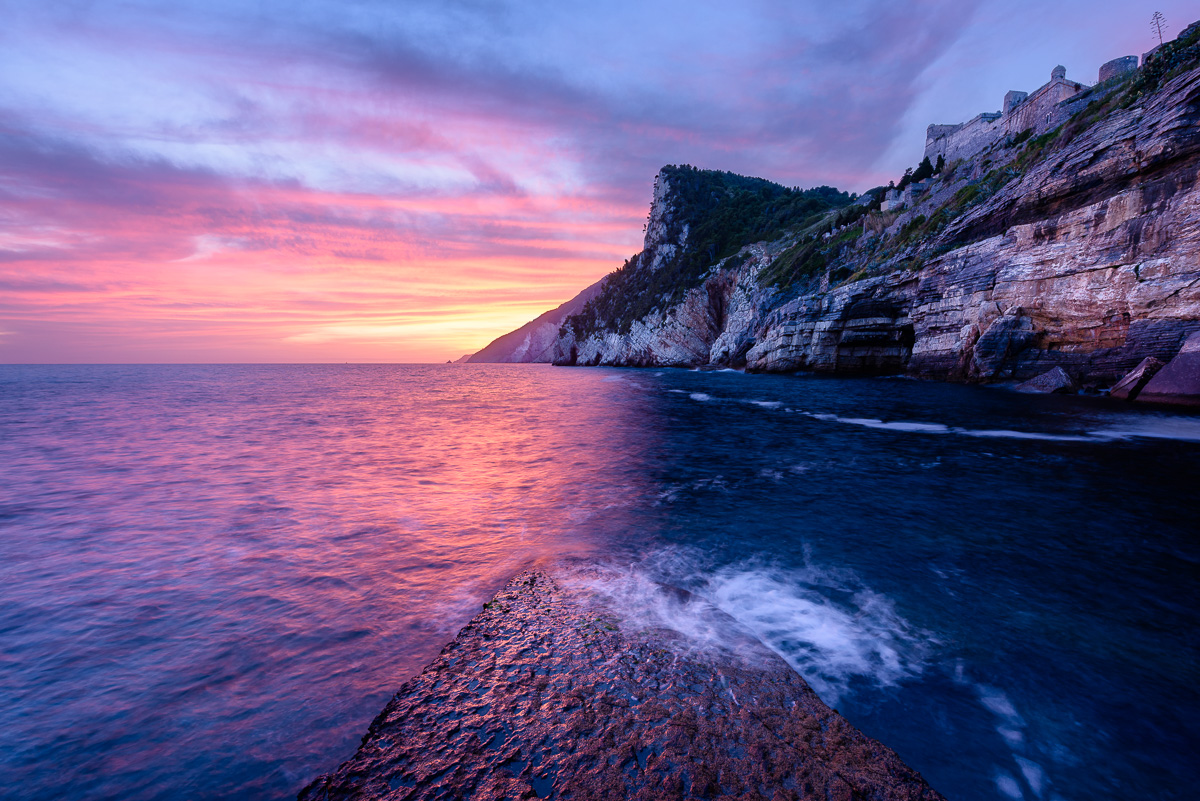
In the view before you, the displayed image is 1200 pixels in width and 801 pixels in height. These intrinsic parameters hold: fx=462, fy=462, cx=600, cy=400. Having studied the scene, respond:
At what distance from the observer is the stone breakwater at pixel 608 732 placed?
114 inches

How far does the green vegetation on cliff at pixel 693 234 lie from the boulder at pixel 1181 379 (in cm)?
6815

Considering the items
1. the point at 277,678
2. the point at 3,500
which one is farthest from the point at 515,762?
the point at 3,500

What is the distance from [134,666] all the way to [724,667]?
19.9 feet

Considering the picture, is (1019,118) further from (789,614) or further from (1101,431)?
(789,614)

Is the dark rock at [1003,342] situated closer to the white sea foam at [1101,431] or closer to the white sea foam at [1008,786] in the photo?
the white sea foam at [1101,431]

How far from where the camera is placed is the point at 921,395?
28422mm

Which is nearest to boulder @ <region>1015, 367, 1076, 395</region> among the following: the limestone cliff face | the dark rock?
the limestone cliff face

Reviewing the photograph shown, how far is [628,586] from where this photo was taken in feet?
20.1

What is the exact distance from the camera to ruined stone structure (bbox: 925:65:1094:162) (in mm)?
41688

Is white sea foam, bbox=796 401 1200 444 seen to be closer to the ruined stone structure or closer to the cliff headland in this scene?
the cliff headland

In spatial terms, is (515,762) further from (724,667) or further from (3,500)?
(3,500)

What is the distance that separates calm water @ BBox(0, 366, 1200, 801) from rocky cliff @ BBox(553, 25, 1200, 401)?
11027 mm

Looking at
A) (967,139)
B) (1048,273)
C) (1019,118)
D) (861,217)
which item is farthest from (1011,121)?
(1048,273)

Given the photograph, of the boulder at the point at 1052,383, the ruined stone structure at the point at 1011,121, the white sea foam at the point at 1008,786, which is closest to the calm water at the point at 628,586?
the white sea foam at the point at 1008,786
